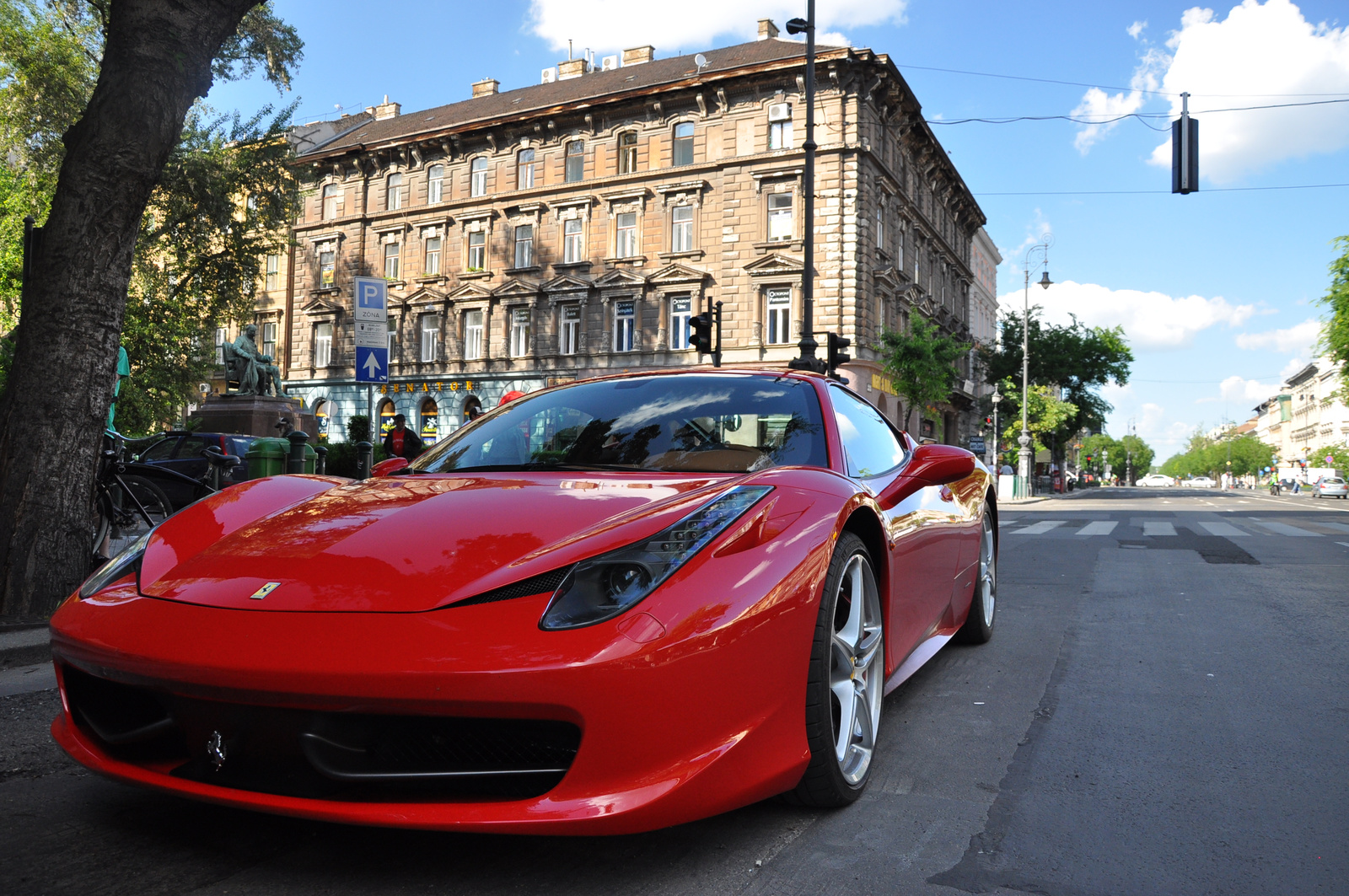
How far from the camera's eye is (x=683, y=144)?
33625mm

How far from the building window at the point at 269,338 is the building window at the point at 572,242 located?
53.8 ft

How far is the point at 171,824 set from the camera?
2.29 meters

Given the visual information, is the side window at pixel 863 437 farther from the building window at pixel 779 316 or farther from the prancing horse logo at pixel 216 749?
the building window at pixel 779 316

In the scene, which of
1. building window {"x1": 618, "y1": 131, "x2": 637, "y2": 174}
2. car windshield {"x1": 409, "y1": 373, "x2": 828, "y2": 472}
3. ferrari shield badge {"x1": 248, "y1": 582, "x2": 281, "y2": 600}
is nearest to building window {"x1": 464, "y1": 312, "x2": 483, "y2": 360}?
building window {"x1": 618, "y1": 131, "x2": 637, "y2": 174}

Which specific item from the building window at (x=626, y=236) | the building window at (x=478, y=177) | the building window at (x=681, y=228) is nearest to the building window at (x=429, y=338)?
the building window at (x=478, y=177)

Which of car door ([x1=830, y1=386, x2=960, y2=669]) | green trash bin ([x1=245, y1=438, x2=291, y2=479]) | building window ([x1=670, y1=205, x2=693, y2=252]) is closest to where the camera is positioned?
car door ([x1=830, y1=386, x2=960, y2=669])

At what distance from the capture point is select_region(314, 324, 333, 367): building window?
138 feet

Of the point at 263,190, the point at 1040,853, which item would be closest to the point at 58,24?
the point at 263,190

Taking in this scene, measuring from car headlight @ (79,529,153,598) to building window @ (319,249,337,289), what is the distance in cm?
4195

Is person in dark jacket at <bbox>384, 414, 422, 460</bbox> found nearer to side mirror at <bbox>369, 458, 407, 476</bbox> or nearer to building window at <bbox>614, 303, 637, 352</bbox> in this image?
side mirror at <bbox>369, 458, 407, 476</bbox>

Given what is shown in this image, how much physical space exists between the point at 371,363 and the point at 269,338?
38216mm

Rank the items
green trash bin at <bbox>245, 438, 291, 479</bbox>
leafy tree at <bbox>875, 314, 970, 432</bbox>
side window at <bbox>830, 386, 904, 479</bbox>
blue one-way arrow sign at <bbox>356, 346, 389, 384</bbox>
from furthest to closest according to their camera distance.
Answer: leafy tree at <bbox>875, 314, 970, 432</bbox> → green trash bin at <bbox>245, 438, 291, 479</bbox> → blue one-way arrow sign at <bbox>356, 346, 389, 384</bbox> → side window at <bbox>830, 386, 904, 479</bbox>

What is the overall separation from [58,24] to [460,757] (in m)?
30.5

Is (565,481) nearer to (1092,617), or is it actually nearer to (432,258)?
(1092,617)
